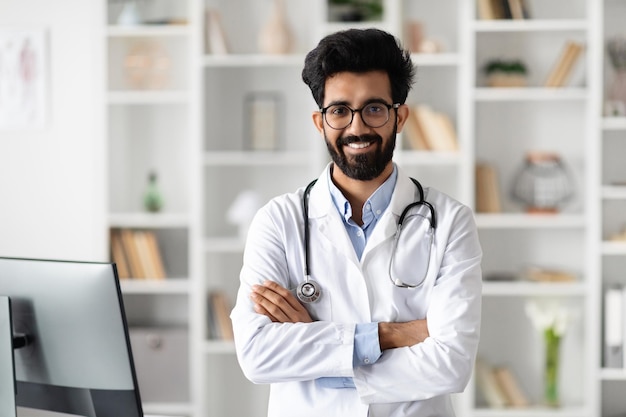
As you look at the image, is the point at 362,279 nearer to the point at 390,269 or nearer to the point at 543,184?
the point at 390,269

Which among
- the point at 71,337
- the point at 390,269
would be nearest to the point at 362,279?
the point at 390,269

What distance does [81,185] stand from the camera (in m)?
4.25

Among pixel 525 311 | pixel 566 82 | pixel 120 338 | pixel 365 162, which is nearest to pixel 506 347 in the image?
pixel 525 311

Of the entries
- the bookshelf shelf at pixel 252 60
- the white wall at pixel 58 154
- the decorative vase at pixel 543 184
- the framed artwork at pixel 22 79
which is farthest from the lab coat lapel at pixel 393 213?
the framed artwork at pixel 22 79

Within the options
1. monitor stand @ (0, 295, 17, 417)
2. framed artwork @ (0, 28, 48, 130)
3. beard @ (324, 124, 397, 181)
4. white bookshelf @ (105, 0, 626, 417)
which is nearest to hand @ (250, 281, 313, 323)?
beard @ (324, 124, 397, 181)

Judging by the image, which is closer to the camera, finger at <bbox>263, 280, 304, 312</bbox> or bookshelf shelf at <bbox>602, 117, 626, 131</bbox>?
finger at <bbox>263, 280, 304, 312</bbox>

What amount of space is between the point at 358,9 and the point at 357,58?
2111 mm

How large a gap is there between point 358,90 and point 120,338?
29.5 inches

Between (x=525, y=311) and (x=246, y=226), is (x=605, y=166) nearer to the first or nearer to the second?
(x=525, y=311)

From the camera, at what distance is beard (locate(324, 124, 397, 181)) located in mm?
1983

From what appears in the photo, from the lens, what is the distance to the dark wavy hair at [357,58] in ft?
6.54

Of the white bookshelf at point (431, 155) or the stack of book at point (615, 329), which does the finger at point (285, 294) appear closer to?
the white bookshelf at point (431, 155)

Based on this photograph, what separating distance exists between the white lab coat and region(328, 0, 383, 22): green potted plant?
2.04 metres

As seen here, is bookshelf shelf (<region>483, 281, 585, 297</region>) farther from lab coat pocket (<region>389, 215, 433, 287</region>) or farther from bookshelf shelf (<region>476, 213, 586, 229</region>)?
lab coat pocket (<region>389, 215, 433, 287</region>)
